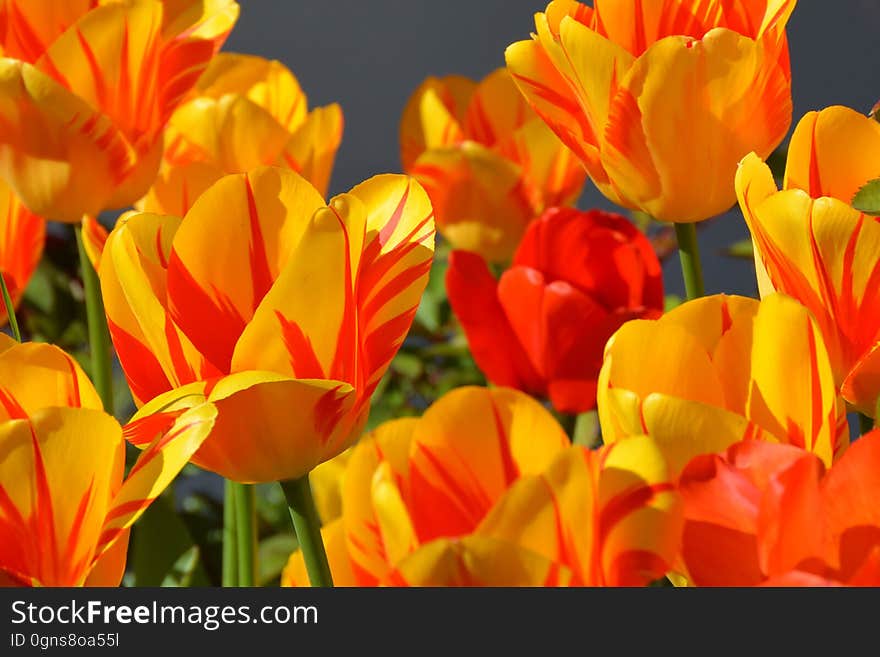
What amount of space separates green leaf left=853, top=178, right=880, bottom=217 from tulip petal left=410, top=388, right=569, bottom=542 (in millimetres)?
75

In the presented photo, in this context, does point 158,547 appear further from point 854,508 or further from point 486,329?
point 854,508

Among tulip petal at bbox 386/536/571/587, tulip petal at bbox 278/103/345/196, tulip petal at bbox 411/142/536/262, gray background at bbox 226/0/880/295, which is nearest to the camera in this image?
tulip petal at bbox 386/536/571/587

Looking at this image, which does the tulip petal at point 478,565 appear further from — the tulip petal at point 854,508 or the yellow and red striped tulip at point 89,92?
the yellow and red striped tulip at point 89,92

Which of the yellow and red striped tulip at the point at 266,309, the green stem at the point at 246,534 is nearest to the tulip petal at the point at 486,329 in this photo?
the green stem at the point at 246,534

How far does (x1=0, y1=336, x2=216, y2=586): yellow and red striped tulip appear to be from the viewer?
0.70 feet

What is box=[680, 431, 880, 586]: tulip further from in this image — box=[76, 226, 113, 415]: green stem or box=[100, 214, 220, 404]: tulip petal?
box=[76, 226, 113, 415]: green stem

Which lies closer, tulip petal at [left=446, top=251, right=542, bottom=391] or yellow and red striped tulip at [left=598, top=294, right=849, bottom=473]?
yellow and red striped tulip at [left=598, top=294, right=849, bottom=473]

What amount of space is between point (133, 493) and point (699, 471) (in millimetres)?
85

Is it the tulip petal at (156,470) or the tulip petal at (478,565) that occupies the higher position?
the tulip petal at (156,470)

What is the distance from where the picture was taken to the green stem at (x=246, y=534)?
40cm

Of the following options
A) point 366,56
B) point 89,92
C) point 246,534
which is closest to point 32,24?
point 89,92

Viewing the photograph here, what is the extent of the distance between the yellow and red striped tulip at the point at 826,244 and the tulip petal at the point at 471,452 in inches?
2.4

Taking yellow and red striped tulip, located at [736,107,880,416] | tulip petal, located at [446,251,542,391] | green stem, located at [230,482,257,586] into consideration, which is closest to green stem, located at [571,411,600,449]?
tulip petal, located at [446,251,542,391]

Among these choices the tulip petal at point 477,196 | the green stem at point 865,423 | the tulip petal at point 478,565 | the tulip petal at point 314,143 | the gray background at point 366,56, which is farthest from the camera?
the gray background at point 366,56
